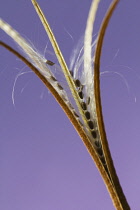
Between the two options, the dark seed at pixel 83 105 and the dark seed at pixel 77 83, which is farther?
the dark seed at pixel 77 83

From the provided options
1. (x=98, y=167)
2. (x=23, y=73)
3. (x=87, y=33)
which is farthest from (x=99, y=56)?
(x=23, y=73)

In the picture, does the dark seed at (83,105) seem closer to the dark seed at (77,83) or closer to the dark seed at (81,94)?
the dark seed at (81,94)

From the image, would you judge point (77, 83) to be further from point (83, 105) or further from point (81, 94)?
point (83, 105)

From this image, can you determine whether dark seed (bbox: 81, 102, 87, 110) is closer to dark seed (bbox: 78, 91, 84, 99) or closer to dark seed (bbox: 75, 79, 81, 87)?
dark seed (bbox: 78, 91, 84, 99)

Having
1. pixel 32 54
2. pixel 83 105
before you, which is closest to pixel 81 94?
pixel 83 105

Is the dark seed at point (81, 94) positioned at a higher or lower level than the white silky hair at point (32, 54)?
lower

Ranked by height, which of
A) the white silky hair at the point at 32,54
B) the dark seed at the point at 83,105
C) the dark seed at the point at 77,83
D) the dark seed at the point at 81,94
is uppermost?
the white silky hair at the point at 32,54

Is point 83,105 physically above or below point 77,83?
below

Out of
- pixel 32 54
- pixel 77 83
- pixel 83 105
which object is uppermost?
pixel 32 54

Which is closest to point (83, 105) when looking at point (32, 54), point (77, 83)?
point (77, 83)

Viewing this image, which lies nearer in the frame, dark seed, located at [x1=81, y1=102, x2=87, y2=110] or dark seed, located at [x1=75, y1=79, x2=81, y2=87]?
dark seed, located at [x1=81, y1=102, x2=87, y2=110]

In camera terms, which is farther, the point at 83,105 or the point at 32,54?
the point at 32,54
